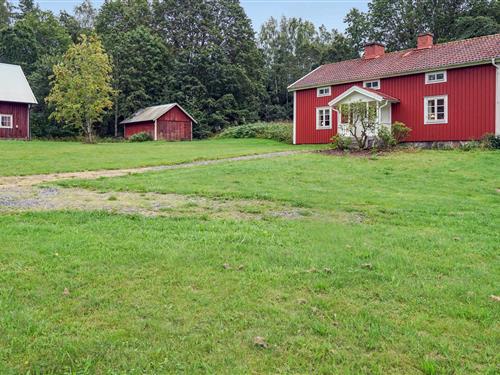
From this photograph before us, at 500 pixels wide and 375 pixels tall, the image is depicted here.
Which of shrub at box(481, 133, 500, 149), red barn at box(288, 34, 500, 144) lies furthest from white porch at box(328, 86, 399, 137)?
shrub at box(481, 133, 500, 149)

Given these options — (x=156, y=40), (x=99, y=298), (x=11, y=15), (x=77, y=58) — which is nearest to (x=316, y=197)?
(x=99, y=298)

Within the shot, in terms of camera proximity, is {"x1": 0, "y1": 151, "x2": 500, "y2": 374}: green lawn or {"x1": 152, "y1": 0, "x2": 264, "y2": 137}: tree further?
{"x1": 152, "y1": 0, "x2": 264, "y2": 137}: tree

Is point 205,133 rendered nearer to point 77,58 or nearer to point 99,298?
point 77,58

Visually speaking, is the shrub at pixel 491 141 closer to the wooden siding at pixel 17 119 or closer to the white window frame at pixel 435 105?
the white window frame at pixel 435 105

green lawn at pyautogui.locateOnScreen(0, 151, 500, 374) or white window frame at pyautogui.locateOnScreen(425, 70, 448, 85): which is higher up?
white window frame at pyautogui.locateOnScreen(425, 70, 448, 85)

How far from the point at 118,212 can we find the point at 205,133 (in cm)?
3587

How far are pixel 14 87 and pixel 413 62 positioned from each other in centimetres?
2998

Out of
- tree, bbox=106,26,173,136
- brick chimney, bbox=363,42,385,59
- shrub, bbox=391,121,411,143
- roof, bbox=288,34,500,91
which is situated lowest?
shrub, bbox=391,121,411,143

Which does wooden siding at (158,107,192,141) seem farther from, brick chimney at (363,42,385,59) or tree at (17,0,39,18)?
tree at (17,0,39,18)

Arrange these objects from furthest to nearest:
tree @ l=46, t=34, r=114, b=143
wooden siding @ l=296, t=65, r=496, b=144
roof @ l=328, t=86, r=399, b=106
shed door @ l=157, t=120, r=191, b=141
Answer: shed door @ l=157, t=120, r=191, b=141 → tree @ l=46, t=34, r=114, b=143 → roof @ l=328, t=86, r=399, b=106 → wooden siding @ l=296, t=65, r=496, b=144

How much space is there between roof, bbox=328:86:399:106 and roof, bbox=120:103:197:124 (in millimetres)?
17647

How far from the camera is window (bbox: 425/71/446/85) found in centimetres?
2122

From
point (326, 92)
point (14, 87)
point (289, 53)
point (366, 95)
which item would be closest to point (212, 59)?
point (289, 53)

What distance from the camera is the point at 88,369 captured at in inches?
109
